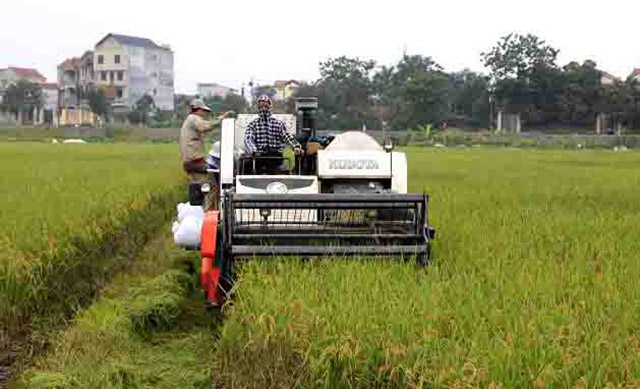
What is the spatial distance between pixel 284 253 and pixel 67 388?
6.57 feet

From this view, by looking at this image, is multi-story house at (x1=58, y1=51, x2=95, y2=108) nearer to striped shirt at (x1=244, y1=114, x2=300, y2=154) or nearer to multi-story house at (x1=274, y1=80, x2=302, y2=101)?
multi-story house at (x1=274, y1=80, x2=302, y2=101)

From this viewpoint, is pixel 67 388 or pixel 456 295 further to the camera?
pixel 456 295

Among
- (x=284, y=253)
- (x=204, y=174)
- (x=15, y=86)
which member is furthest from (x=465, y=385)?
(x=15, y=86)

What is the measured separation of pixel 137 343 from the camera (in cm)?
532

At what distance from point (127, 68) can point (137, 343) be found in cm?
9363

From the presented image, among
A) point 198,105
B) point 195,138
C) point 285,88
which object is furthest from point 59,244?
point 285,88

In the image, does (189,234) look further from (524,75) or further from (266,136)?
(524,75)

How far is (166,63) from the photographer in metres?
103

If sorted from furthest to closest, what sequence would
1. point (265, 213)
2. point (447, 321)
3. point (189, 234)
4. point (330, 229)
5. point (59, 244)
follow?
1. point (189, 234)
2. point (59, 244)
3. point (265, 213)
4. point (330, 229)
5. point (447, 321)

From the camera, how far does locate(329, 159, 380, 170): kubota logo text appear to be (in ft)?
24.4

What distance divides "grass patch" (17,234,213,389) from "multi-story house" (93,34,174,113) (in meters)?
87.2

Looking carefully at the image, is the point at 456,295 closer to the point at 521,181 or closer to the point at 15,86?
the point at 521,181

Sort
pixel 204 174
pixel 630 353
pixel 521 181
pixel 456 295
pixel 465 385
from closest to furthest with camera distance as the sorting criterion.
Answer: pixel 465 385, pixel 630 353, pixel 456 295, pixel 204 174, pixel 521 181

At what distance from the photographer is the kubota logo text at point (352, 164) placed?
743cm
